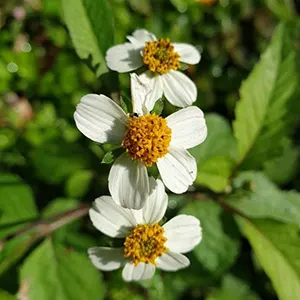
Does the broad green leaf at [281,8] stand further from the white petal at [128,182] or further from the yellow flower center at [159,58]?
the white petal at [128,182]

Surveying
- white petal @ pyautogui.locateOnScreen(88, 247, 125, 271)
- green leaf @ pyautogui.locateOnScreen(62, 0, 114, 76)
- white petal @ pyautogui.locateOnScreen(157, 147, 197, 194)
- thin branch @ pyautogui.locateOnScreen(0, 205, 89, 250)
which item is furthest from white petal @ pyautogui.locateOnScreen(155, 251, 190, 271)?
green leaf @ pyautogui.locateOnScreen(62, 0, 114, 76)

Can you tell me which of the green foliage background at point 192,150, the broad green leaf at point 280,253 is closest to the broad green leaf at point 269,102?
the green foliage background at point 192,150

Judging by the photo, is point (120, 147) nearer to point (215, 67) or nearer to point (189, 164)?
point (189, 164)

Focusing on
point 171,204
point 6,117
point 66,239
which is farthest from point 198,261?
point 6,117

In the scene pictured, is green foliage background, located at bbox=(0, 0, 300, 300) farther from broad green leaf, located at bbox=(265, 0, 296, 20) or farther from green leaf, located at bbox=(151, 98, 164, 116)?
green leaf, located at bbox=(151, 98, 164, 116)

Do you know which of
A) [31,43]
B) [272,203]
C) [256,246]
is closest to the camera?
[256,246]

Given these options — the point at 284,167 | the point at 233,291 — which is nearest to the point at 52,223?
the point at 233,291

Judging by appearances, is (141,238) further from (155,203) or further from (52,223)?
(52,223)
